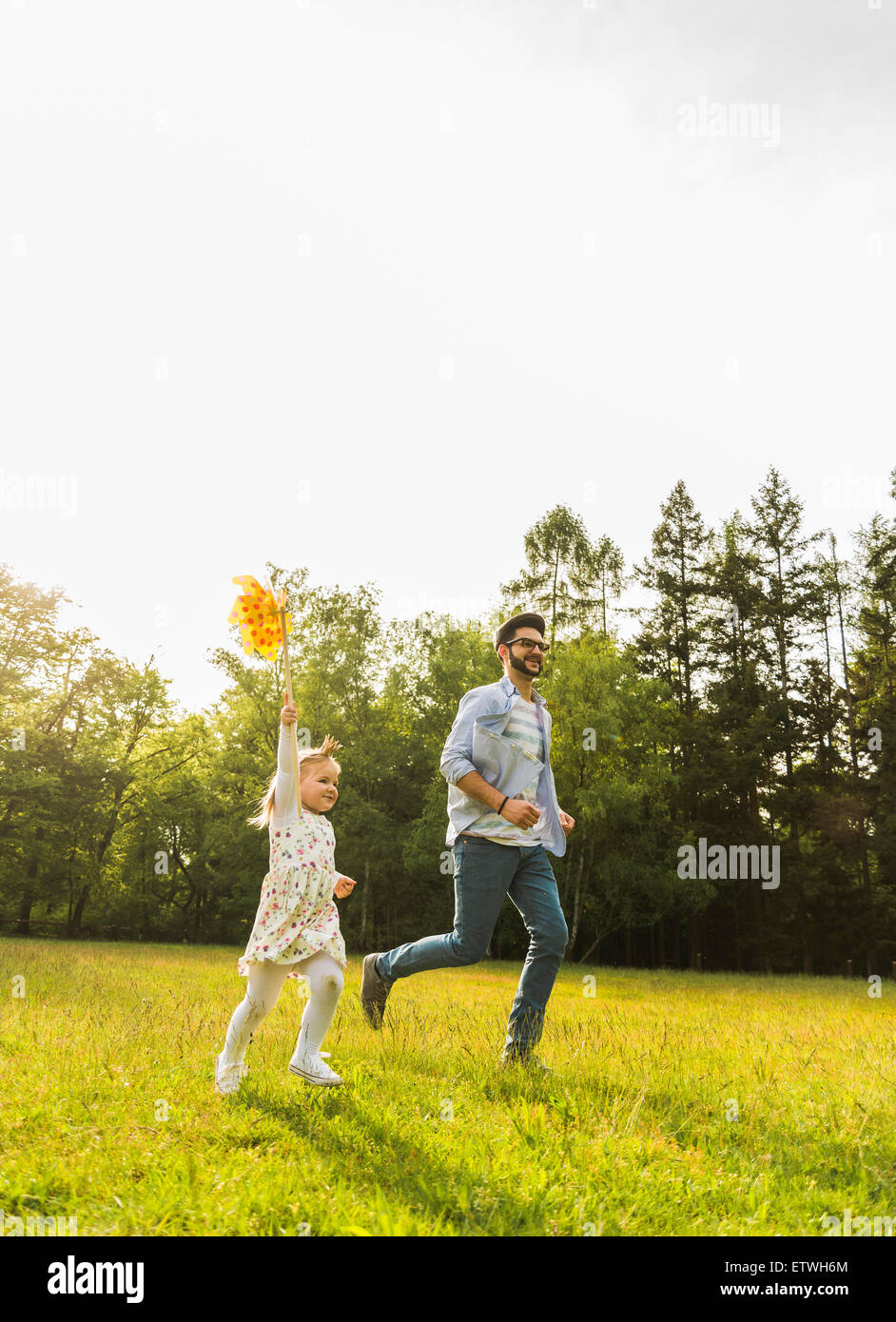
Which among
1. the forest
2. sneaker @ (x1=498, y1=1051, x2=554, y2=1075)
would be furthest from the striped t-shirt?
the forest

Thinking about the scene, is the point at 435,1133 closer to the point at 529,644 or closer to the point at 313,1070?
the point at 313,1070

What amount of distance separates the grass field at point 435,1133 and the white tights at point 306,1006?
0.22m

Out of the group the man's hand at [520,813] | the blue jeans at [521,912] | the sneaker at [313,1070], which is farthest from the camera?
the blue jeans at [521,912]

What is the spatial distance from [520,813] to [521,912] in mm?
619

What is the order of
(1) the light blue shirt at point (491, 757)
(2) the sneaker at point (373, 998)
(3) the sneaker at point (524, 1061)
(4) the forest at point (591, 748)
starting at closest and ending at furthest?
(3) the sneaker at point (524, 1061), (1) the light blue shirt at point (491, 757), (2) the sneaker at point (373, 998), (4) the forest at point (591, 748)

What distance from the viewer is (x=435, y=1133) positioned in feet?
12.3

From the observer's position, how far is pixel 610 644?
1181 inches

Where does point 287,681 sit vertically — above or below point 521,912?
above

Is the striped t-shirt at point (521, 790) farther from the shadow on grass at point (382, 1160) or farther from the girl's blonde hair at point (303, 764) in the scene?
the shadow on grass at point (382, 1160)

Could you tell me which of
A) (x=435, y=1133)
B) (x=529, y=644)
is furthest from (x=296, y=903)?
(x=529, y=644)

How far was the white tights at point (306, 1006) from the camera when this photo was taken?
4.27m

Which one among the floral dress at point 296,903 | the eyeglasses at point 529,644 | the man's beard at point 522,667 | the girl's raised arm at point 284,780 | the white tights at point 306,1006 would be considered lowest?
the white tights at point 306,1006

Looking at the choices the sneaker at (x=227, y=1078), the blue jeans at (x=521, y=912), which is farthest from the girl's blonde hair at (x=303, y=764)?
the sneaker at (x=227, y=1078)

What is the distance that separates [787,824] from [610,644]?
35.2 feet
